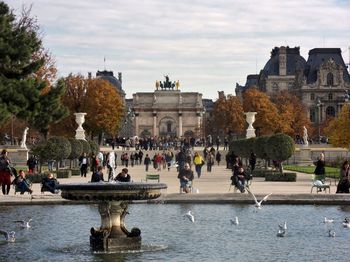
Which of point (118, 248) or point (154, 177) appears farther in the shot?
point (154, 177)

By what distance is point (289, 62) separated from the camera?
16950 cm

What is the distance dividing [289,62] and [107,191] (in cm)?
15293

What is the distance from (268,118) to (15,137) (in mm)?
30142

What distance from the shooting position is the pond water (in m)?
18.4

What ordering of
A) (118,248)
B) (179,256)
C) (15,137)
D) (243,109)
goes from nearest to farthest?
(179,256)
(118,248)
(15,137)
(243,109)

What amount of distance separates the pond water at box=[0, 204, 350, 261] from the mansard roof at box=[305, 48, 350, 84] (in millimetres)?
133098

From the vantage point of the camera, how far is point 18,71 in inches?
1283

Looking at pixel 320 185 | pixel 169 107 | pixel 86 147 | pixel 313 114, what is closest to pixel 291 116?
pixel 169 107

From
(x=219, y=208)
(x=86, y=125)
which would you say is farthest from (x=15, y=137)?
(x=219, y=208)

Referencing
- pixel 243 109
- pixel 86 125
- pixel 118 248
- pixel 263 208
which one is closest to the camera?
pixel 118 248

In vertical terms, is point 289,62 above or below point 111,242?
above

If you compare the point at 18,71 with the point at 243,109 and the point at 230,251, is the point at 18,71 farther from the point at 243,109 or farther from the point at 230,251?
the point at 243,109

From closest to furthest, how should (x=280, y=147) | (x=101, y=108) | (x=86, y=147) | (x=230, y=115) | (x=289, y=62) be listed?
(x=280, y=147), (x=86, y=147), (x=101, y=108), (x=230, y=115), (x=289, y=62)

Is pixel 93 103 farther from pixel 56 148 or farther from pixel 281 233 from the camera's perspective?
pixel 281 233
